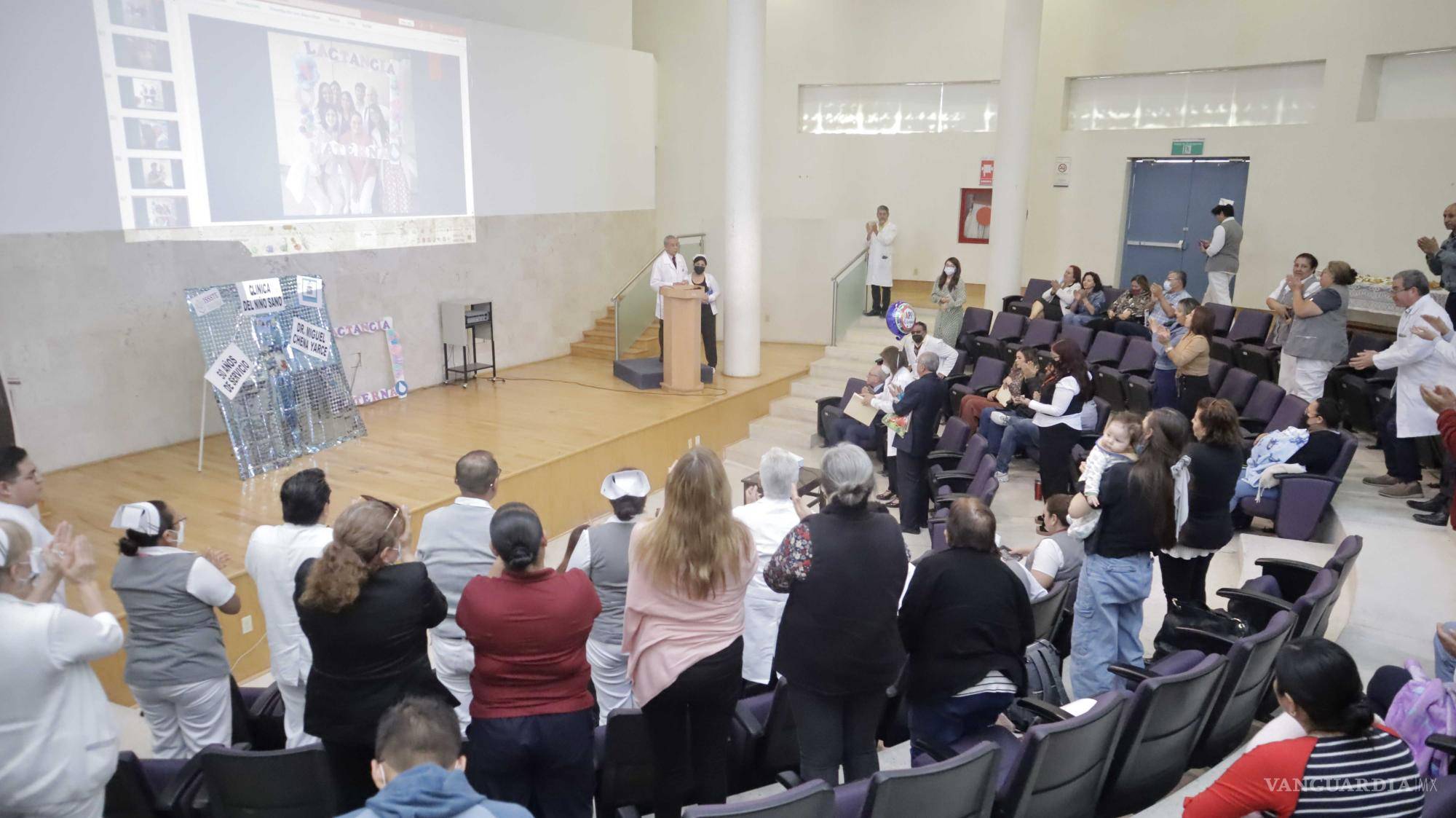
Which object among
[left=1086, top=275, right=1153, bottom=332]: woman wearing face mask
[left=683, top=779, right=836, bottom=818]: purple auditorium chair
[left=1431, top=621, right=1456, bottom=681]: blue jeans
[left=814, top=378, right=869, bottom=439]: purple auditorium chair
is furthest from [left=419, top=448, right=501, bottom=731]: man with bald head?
[left=1086, top=275, right=1153, bottom=332]: woman wearing face mask

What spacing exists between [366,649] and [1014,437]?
595 centimetres

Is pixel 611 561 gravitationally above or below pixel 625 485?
below

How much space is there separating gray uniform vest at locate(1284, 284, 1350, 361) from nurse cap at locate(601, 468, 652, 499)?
235 inches

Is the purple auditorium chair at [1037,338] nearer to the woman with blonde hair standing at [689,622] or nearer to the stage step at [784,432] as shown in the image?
the stage step at [784,432]

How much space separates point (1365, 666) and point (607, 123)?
10.0 metres

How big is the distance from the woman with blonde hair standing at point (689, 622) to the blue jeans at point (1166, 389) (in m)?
5.74

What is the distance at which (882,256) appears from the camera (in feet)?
39.0

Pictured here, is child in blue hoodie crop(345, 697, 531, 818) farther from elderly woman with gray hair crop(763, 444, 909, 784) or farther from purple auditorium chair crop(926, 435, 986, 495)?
purple auditorium chair crop(926, 435, 986, 495)

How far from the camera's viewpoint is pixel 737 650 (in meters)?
2.92

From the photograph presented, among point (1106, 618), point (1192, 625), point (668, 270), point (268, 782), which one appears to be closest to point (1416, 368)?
point (1192, 625)

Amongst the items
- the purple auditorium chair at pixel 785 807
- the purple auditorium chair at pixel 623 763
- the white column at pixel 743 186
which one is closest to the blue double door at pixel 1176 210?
the white column at pixel 743 186

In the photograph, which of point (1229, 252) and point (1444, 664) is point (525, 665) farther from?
point (1229, 252)

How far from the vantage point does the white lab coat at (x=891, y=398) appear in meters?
6.77

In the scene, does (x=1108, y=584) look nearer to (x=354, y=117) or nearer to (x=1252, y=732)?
(x=1252, y=732)
